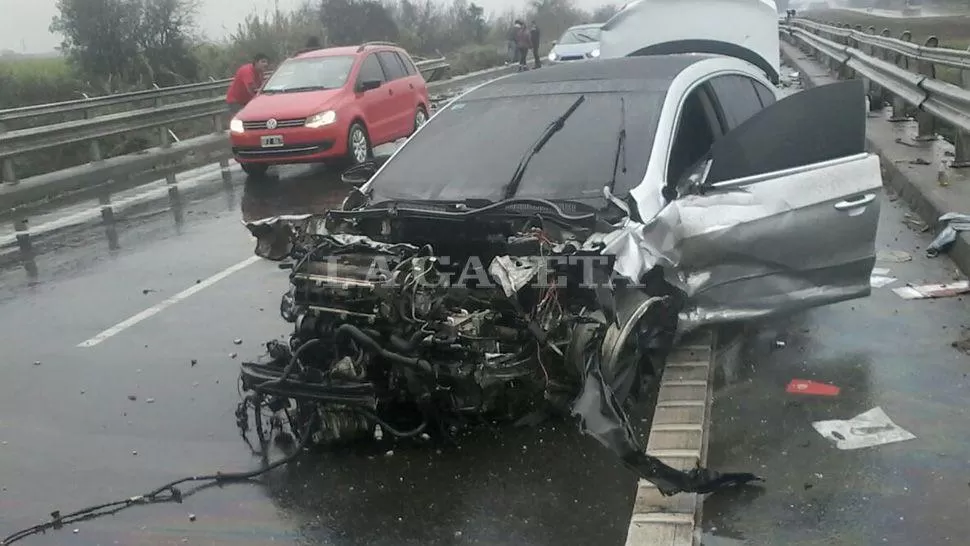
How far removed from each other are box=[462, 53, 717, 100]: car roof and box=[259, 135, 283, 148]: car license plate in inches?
291

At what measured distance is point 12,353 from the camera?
6.48 metres

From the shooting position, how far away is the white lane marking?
21.9ft

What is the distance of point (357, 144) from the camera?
13.8 meters

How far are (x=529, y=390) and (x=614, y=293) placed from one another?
0.65 metres

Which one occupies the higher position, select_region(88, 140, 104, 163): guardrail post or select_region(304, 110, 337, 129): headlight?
select_region(304, 110, 337, 129): headlight

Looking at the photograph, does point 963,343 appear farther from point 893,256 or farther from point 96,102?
point 96,102

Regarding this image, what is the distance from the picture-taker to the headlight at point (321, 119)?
13.1m

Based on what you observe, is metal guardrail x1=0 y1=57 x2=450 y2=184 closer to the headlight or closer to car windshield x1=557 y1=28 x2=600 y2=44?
the headlight

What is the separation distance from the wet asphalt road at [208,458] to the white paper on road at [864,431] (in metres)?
1.07

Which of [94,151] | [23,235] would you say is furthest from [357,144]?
[94,151]

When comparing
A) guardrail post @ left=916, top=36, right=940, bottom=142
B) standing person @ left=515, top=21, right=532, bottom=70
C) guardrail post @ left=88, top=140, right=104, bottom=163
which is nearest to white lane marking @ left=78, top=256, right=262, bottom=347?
guardrail post @ left=916, top=36, right=940, bottom=142

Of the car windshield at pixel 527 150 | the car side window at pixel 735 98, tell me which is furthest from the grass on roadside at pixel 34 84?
the car side window at pixel 735 98

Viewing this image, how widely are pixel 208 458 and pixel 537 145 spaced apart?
2.46m

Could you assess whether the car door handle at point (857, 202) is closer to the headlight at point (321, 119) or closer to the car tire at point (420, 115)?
the headlight at point (321, 119)
